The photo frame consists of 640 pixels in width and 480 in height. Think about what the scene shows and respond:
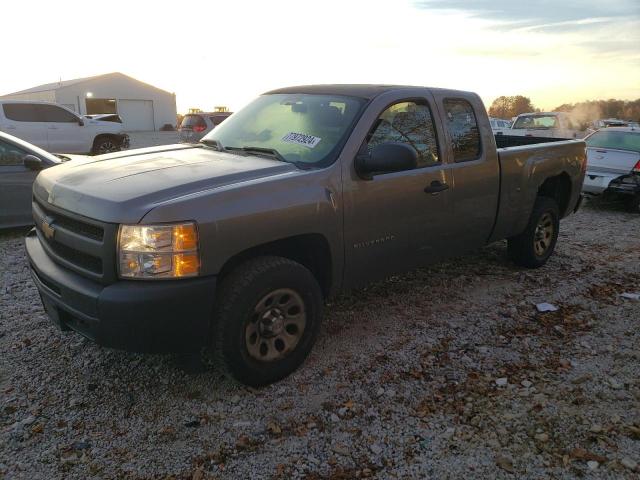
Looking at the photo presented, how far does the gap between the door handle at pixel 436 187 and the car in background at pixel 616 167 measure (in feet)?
21.1

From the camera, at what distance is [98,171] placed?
11.2ft

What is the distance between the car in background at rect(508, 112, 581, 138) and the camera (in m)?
15.8

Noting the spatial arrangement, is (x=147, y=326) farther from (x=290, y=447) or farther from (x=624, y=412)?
(x=624, y=412)

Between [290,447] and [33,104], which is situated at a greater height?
[33,104]

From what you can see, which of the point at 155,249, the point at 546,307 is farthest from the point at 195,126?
the point at 155,249

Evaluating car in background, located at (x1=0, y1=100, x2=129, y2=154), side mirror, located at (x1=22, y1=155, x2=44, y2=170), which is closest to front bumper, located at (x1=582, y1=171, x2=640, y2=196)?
side mirror, located at (x1=22, y1=155, x2=44, y2=170)

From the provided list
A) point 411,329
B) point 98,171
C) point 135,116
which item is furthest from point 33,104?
point 135,116

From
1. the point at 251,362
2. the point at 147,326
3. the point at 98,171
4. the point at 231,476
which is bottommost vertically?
the point at 231,476

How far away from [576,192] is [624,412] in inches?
138

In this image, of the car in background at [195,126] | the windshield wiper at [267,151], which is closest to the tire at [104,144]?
the car in background at [195,126]

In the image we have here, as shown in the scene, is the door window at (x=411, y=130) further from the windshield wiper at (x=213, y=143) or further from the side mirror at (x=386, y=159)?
the windshield wiper at (x=213, y=143)

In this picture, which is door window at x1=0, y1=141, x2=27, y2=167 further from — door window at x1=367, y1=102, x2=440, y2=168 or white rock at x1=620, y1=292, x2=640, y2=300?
white rock at x1=620, y1=292, x2=640, y2=300

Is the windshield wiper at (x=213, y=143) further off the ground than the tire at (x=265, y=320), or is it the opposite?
the windshield wiper at (x=213, y=143)

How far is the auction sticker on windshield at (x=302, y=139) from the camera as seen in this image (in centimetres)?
368
